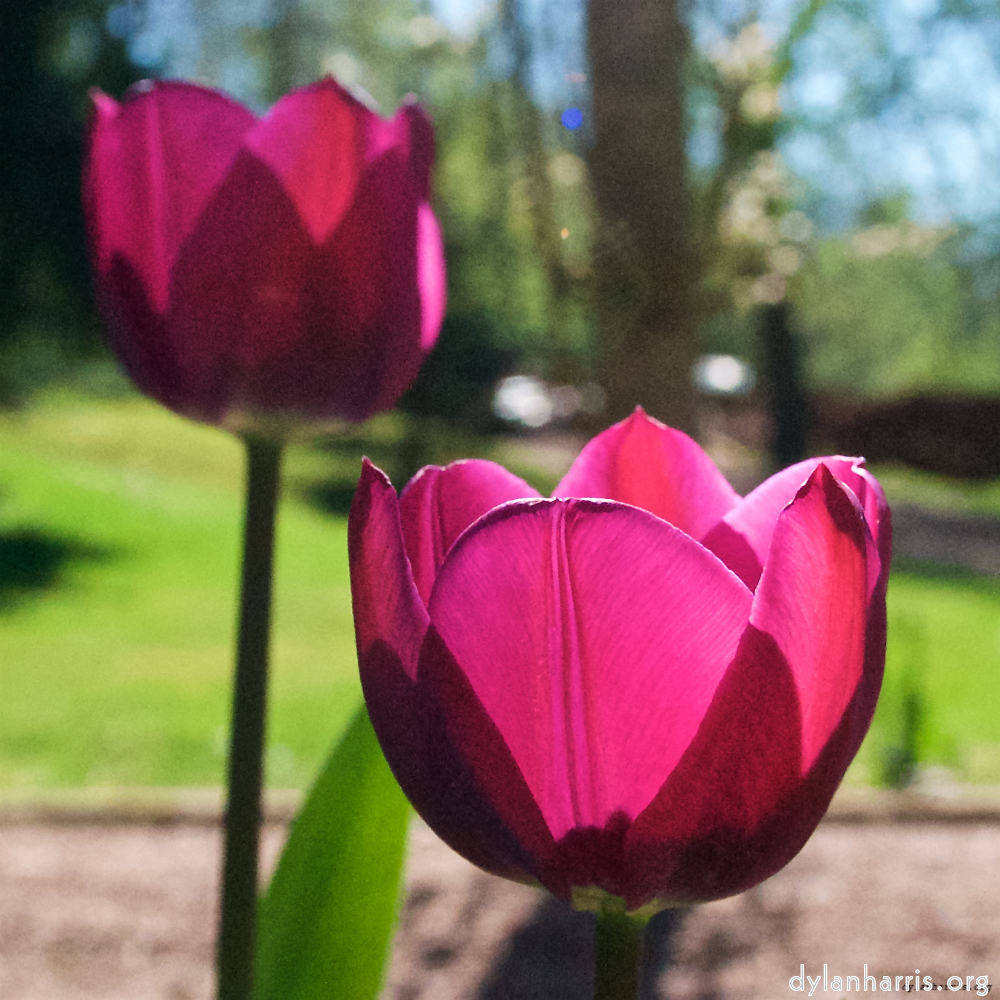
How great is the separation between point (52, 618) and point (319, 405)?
683 cm

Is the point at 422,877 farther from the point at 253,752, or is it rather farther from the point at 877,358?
the point at 877,358

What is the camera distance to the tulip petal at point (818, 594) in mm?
465

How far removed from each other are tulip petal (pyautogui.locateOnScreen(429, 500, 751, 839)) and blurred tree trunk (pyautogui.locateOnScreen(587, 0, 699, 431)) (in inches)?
101

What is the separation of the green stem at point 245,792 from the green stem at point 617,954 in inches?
12.2

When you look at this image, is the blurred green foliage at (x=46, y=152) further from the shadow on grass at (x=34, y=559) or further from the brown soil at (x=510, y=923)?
the brown soil at (x=510, y=923)

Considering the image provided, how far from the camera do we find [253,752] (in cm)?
74

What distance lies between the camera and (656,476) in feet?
2.17

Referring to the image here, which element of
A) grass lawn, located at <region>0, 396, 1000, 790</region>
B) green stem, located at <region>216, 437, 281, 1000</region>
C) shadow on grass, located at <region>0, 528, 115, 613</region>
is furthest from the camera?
shadow on grass, located at <region>0, 528, 115, 613</region>

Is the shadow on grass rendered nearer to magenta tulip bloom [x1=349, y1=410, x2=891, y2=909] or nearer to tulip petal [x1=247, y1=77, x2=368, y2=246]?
tulip petal [x1=247, y1=77, x2=368, y2=246]

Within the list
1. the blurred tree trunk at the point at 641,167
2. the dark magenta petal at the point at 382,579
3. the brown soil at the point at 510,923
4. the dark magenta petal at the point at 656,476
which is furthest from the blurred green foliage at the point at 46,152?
the dark magenta petal at the point at 382,579

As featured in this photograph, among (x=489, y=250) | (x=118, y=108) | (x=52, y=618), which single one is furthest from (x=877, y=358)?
(x=118, y=108)

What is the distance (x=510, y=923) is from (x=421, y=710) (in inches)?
112

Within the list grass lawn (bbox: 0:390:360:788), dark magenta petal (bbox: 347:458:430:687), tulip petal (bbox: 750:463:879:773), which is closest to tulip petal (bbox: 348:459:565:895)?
dark magenta petal (bbox: 347:458:430:687)

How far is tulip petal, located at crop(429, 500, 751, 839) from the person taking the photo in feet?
1.54
